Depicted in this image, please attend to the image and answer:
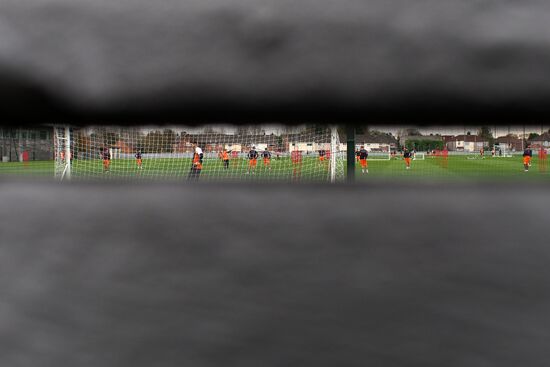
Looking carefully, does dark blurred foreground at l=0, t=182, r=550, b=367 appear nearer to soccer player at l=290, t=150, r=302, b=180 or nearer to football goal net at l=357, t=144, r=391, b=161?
soccer player at l=290, t=150, r=302, b=180

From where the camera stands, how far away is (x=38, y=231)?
251mm

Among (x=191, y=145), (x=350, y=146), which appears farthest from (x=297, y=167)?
(x=191, y=145)

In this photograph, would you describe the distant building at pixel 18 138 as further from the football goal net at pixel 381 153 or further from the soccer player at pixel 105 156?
the football goal net at pixel 381 153

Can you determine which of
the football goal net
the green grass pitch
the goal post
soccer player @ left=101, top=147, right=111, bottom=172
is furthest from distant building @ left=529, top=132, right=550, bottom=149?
the football goal net

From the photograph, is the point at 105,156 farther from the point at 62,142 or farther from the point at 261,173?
the point at 261,173

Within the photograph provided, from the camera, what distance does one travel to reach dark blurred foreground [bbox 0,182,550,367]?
219 millimetres

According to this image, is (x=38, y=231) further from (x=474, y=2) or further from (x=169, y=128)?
(x=474, y=2)

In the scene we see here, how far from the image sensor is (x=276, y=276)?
23 cm

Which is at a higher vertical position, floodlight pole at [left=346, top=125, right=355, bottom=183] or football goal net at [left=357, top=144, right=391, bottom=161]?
football goal net at [left=357, top=144, right=391, bottom=161]

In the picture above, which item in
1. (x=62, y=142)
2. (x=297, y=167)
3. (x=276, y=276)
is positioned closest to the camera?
(x=276, y=276)

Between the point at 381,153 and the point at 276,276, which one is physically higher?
the point at 381,153

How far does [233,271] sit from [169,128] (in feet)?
0.30

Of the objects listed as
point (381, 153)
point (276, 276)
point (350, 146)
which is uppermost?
point (381, 153)

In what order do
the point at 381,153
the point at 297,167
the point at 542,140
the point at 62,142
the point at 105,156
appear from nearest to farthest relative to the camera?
the point at 542,140 → the point at 105,156 → the point at 62,142 → the point at 297,167 → the point at 381,153
